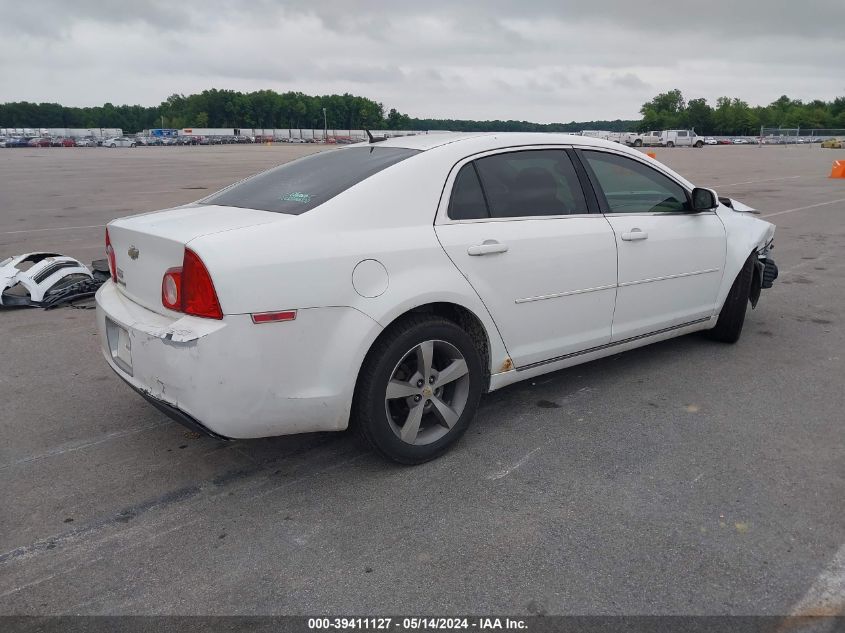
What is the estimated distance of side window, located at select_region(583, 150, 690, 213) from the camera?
4.20 metres

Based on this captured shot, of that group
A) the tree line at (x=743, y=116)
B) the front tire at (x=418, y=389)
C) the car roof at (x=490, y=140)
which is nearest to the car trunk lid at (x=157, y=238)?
the front tire at (x=418, y=389)

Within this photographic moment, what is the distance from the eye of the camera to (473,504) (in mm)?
3041

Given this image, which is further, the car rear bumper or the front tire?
the front tire

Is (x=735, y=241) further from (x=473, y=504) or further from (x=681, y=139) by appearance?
(x=681, y=139)

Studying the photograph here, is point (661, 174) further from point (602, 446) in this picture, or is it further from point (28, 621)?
point (28, 621)

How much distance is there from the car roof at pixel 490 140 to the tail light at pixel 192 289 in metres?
1.38

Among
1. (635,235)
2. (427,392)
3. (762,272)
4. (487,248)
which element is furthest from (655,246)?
(427,392)

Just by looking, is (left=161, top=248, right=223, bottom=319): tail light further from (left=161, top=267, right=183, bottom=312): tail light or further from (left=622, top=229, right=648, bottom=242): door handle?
(left=622, top=229, right=648, bottom=242): door handle

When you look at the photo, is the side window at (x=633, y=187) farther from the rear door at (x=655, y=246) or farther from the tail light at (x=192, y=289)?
the tail light at (x=192, y=289)

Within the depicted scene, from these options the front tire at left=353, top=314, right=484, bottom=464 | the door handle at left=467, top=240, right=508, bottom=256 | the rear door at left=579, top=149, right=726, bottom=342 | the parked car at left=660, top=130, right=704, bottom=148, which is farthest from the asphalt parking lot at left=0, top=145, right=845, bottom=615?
→ the parked car at left=660, top=130, right=704, bottom=148

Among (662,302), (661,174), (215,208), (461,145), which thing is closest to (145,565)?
(215,208)

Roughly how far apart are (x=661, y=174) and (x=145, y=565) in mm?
3770

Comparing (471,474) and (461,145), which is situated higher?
(461,145)

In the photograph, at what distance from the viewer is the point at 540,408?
4094 millimetres
